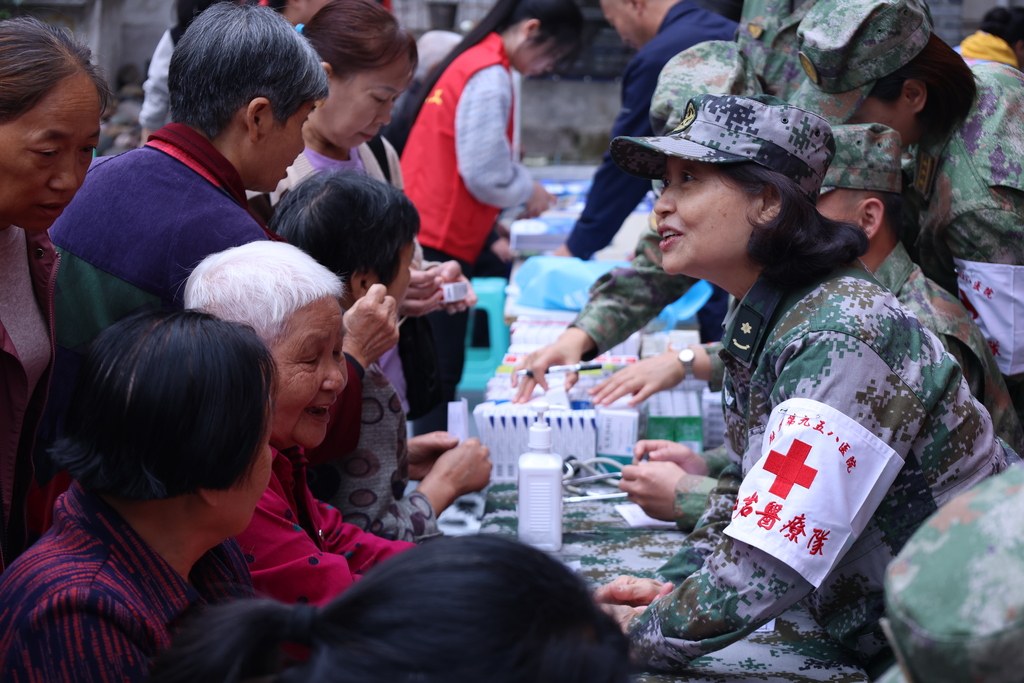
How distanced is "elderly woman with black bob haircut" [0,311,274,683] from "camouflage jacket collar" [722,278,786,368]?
3.07 ft

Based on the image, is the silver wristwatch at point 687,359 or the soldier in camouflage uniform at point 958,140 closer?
the soldier in camouflage uniform at point 958,140

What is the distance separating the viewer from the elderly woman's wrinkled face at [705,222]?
176 centimetres

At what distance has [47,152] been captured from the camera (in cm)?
144

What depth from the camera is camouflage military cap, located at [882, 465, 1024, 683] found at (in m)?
0.57

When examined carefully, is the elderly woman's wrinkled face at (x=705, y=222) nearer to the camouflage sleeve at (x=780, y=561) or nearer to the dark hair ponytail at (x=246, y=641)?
the camouflage sleeve at (x=780, y=561)

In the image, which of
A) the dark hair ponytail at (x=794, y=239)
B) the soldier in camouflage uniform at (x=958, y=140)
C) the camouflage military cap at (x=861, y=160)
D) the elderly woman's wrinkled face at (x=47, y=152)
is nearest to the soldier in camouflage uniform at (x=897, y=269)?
the camouflage military cap at (x=861, y=160)

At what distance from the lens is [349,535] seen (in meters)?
1.86

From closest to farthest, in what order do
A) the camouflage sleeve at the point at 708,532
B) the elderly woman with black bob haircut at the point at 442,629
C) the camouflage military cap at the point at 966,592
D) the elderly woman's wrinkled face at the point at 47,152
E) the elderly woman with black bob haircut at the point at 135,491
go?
the camouflage military cap at the point at 966,592 → the elderly woman with black bob haircut at the point at 442,629 → the elderly woman with black bob haircut at the point at 135,491 → the elderly woman's wrinkled face at the point at 47,152 → the camouflage sleeve at the point at 708,532

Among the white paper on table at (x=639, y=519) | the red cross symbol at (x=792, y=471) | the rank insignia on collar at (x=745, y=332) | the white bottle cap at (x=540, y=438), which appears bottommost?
the white paper on table at (x=639, y=519)

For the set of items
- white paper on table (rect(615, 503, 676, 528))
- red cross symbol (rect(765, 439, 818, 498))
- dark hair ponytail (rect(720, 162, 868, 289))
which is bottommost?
white paper on table (rect(615, 503, 676, 528))

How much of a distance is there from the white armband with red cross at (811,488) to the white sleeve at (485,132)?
278 cm

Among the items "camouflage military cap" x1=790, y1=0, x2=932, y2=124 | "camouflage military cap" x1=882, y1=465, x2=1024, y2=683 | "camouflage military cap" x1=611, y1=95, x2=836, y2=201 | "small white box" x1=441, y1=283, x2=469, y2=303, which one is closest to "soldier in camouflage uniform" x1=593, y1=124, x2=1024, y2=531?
"camouflage military cap" x1=790, y1=0, x2=932, y2=124

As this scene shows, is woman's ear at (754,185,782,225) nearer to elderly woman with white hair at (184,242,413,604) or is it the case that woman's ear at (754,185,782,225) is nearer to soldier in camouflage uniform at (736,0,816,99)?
elderly woman with white hair at (184,242,413,604)

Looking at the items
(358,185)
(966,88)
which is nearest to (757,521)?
(358,185)
